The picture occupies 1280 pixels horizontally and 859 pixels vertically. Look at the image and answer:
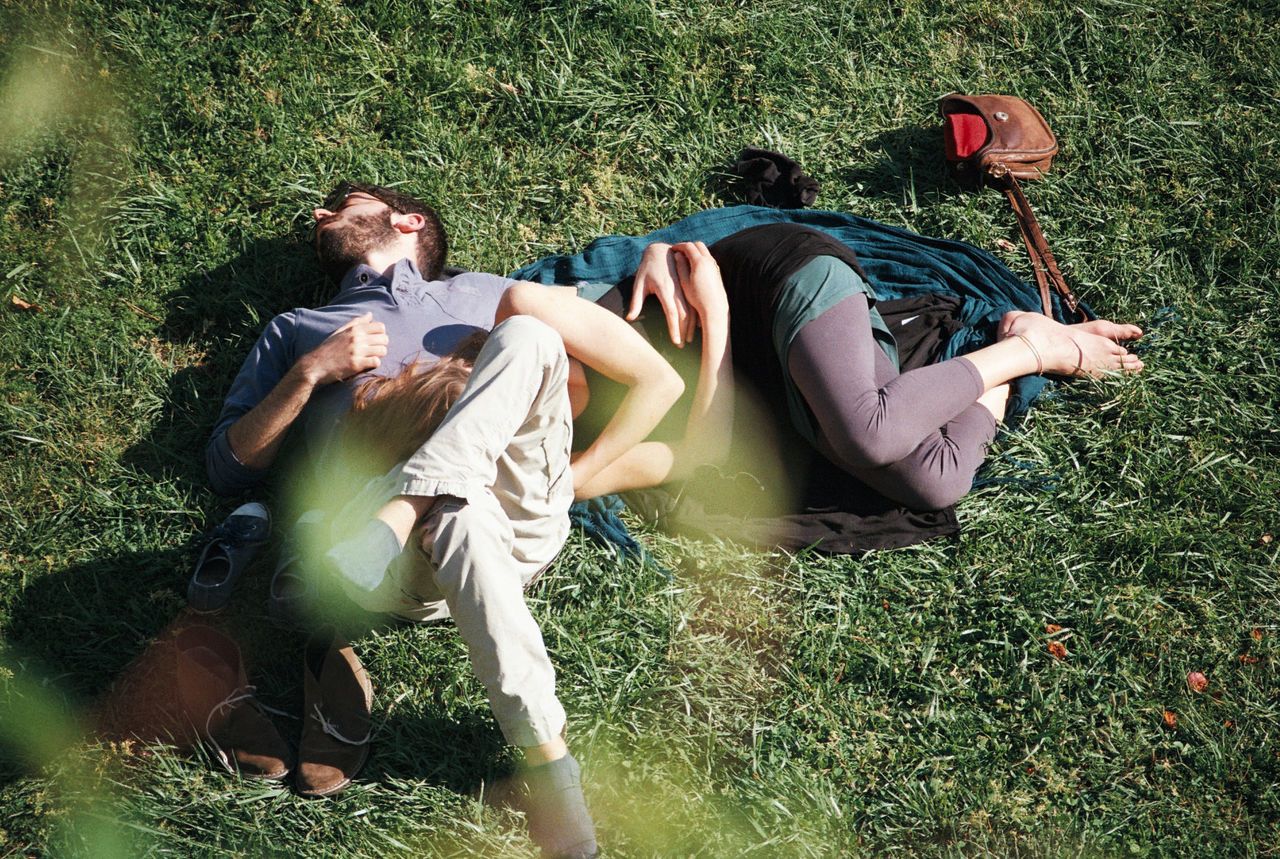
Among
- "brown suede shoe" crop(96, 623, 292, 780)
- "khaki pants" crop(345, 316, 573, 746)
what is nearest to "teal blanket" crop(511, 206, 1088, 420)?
"khaki pants" crop(345, 316, 573, 746)

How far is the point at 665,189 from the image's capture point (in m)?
4.61

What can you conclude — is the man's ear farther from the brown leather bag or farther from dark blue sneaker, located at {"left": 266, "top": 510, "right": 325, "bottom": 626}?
the brown leather bag

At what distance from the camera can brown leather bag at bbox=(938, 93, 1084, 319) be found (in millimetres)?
4410

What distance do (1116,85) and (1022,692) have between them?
3.40 m

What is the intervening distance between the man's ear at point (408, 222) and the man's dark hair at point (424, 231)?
0.04 feet

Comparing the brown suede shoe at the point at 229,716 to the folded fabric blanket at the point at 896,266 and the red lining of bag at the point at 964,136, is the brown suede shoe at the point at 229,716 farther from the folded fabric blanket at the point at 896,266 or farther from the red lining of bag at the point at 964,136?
the red lining of bag at the point at 964,136

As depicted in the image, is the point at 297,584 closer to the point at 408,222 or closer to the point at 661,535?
the point at 661,535

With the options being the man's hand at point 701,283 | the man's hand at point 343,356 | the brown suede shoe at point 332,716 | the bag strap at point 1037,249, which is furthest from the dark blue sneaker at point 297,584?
the bag strap at point 1037,249

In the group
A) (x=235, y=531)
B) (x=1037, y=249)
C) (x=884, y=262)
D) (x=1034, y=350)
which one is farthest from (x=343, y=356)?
(x=1037, y=249)

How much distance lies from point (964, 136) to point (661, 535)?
257cm

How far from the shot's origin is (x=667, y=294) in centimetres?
369

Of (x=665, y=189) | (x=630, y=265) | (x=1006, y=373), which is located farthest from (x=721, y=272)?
(x=1006, y=373)

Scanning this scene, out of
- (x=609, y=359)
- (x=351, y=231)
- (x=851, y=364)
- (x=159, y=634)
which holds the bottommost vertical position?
(x=159, y=634)

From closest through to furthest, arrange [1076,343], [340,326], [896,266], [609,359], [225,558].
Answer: [609,359], [225,558], [340,326], [1076,343], [896,266]
